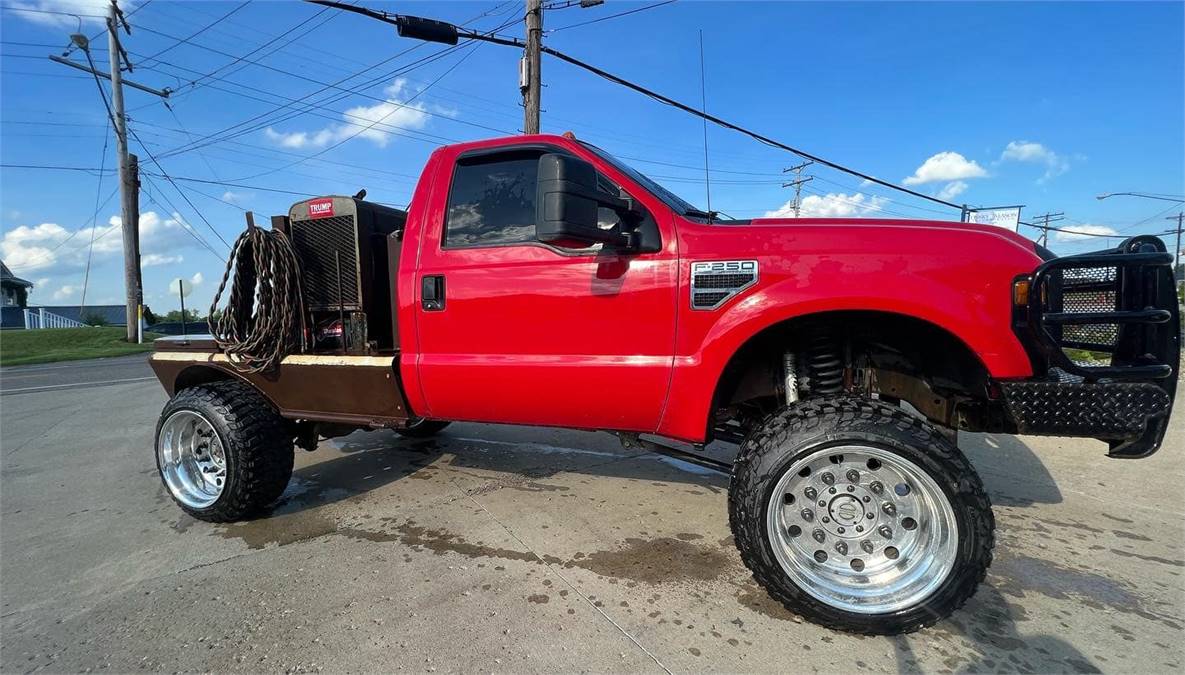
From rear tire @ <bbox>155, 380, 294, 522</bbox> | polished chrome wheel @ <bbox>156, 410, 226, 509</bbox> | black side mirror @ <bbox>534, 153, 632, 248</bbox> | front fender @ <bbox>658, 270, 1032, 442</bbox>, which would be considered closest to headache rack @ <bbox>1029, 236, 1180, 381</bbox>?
front fender @ <bbox>658, 270, 1032, 442</bbox>

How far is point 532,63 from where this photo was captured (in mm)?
10078

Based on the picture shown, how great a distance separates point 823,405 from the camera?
2.33 metres

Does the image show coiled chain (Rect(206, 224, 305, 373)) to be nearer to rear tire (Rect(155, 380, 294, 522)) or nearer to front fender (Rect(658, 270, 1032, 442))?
rear tire (Rect(155, 380, 294, 522))

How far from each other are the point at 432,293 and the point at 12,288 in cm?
5840

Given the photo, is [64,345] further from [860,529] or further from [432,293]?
[860,529]

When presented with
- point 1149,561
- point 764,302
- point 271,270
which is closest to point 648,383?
point 764,302

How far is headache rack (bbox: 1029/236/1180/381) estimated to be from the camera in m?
2.04

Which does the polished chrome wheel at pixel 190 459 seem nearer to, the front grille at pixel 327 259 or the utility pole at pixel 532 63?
the front grille at pixel 327 259

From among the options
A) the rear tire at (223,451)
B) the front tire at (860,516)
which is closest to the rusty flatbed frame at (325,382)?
the rear tire at (223,451)

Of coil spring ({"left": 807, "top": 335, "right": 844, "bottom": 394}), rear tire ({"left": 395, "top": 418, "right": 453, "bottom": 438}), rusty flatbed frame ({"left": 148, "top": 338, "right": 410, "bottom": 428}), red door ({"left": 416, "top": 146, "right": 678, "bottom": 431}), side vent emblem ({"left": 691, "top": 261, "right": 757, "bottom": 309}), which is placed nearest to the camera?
side vent emblem ({"left": 691, "top": 261, "right": 757, "bottom": 309})

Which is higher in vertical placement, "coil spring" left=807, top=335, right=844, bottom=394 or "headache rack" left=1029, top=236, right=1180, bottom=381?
"headache rack" left=1029, top=236, right=1180, bottom=381

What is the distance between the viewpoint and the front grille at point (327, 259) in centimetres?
334

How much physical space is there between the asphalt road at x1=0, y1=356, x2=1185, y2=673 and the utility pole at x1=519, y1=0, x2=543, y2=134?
7750 millimetres

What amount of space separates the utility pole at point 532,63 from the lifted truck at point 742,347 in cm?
761
